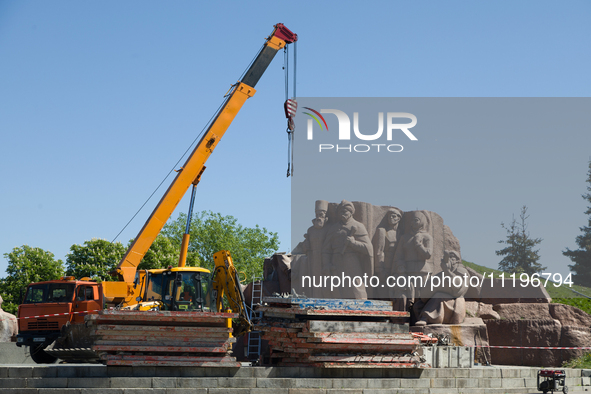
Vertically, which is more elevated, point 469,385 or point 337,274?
point 337,274

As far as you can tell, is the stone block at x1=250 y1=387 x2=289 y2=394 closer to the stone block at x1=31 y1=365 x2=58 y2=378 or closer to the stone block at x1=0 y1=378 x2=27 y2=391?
the stone block at x1=31 y1=365 x2=58 y2=378

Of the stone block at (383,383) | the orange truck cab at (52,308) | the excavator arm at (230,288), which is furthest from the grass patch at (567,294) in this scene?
the orange truck cab at (52,308)

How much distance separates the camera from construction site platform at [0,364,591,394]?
12.9m

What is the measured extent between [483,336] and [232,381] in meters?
11.6

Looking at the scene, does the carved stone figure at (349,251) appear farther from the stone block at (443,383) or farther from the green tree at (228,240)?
the green tree at (228,240)

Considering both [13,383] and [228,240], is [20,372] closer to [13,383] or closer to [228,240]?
[13,383]

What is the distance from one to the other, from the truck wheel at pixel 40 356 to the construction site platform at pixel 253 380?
15.2 ft

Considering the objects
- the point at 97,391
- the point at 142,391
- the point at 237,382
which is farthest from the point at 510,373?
the point at 97,391

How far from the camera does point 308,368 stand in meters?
14.0

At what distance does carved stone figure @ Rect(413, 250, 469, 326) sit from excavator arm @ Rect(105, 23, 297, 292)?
9.78 metres

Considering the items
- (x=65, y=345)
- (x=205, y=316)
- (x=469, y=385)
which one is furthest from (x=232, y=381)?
(x=65, y=345)

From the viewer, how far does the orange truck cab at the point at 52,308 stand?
18.0 metres

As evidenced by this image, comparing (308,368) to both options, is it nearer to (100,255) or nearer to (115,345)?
(115,345)

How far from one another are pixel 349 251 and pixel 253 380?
1168cm
